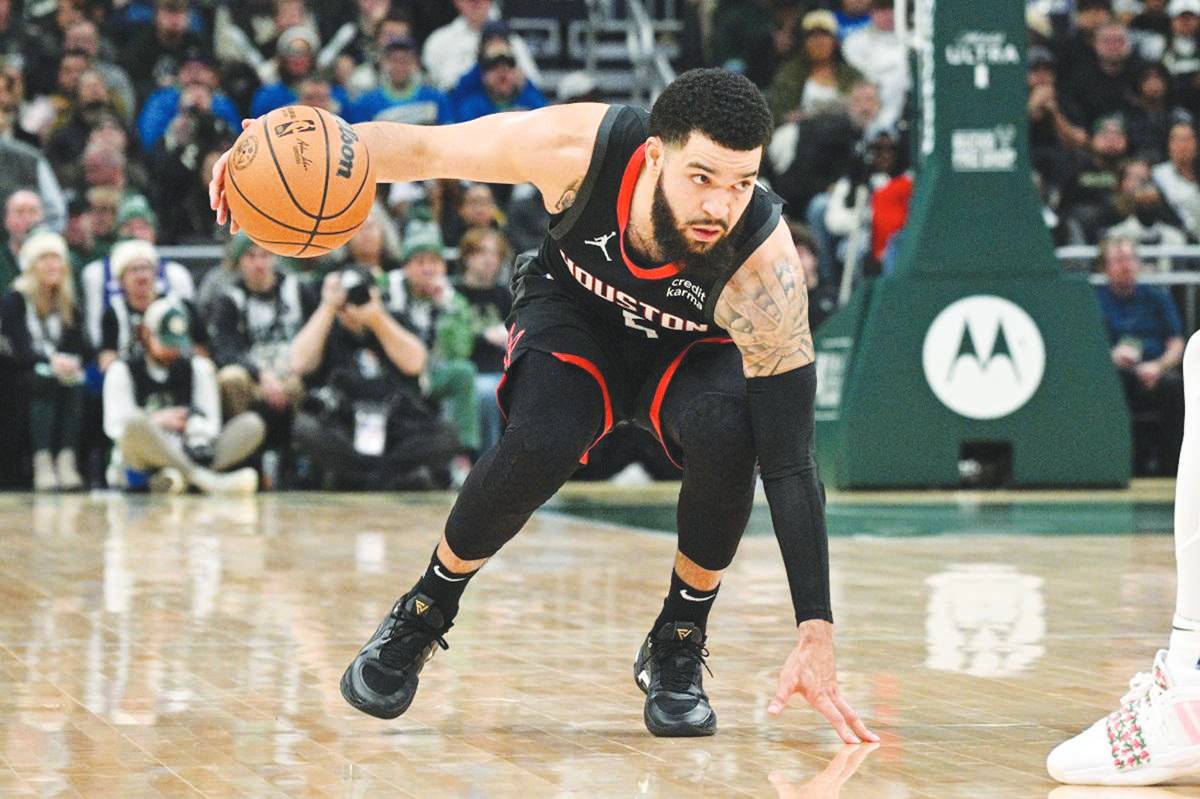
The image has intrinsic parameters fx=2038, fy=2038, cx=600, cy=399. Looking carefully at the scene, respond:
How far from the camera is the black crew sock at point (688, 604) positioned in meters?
4.73

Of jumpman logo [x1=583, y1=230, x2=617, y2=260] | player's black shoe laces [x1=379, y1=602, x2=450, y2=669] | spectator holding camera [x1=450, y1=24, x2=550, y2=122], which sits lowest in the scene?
player's black shoe laces [x1=379, y1=602, x2=450, y2=669]

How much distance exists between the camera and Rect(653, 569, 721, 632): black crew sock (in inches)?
186

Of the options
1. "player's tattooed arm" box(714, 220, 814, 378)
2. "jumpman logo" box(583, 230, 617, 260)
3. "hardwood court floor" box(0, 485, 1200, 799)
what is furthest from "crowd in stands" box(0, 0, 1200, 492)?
"player's tattooed arm" box(714, 220, 814, 378)

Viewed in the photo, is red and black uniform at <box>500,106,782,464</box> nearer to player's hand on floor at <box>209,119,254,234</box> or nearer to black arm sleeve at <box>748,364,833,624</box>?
black arm sleeve at <box>748,364,833,624</box>

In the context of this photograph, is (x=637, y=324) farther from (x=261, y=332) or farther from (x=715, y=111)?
(x=261, y=332)

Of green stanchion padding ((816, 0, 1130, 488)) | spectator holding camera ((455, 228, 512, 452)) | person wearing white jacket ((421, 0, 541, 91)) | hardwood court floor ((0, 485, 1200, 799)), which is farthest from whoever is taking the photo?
person wearing white jacket ((421, 0, 541, 91))

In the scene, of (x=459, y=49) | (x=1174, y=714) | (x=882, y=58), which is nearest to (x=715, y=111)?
(x=1174, y=714)

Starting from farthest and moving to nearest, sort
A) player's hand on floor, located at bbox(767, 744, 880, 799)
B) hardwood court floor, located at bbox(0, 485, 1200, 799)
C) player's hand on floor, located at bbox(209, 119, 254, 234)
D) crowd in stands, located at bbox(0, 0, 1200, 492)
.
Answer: crowd in stands, located at bbox(0, 0, 1200, 492)
player's hand on floor, located at bbox(209, 119, 254, 234)
hardwood court floor, located at bbox(0, 485, 1200, 799)
player's hand on floor, located at bbox(767, 744, 880, 799)

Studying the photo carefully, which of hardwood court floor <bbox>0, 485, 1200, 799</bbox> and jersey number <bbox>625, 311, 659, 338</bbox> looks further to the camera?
jersey number <bbox>625, 311, 659, 338</bbox>

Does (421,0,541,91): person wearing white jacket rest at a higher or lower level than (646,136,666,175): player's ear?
higher

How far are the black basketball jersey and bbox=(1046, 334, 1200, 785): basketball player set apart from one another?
1.02 m

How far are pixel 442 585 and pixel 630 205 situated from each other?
3.14 ft

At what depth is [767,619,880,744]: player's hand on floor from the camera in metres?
4.02

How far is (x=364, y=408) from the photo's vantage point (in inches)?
475
